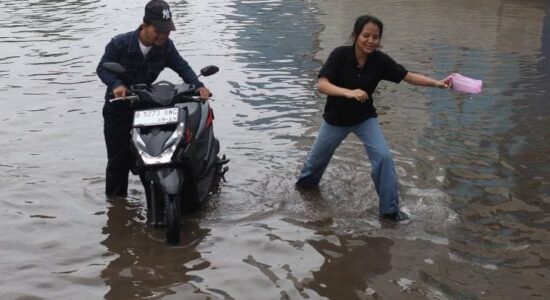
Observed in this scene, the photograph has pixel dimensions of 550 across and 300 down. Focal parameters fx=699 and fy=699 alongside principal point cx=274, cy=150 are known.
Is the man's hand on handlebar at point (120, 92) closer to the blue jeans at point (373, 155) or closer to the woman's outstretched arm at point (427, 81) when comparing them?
the blue jeans at point (373, 155)

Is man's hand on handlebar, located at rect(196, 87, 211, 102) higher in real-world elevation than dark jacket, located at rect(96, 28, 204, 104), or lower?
lower

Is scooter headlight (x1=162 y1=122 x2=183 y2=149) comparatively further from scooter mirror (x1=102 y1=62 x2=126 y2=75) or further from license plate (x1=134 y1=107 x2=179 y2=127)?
scooter mirror (x1=102 y1=62 x2=126 y2=75)

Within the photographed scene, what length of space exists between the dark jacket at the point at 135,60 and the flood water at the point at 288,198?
1163mm

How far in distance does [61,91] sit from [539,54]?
920 centimetres

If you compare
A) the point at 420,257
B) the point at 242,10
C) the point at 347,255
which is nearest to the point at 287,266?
the point at 347,255

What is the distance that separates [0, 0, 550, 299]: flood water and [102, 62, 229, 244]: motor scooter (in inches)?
9.4

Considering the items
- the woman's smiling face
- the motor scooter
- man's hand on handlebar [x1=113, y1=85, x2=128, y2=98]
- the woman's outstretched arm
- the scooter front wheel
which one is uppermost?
the woman's smiling face

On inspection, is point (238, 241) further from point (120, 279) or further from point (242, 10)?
point (242, 10)

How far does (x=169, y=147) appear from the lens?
17.2ft

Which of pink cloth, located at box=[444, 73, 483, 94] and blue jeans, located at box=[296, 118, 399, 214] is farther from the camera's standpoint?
blue jeans, located at box=[296, 118, 399, 214]

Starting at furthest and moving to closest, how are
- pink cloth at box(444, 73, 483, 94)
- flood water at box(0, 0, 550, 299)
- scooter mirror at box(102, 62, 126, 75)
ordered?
1. pink cloth at box(444, 73, 483, 94)
2. scooter mirror at box(102, 62, 126, 75)
3. flood water at box(0, 0, 550, 299)

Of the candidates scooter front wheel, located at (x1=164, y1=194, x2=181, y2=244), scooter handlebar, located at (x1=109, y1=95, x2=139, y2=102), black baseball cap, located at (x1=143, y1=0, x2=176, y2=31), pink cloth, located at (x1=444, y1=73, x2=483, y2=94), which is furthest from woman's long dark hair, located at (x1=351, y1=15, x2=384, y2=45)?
scooter front wheel, located at (x1=164, y1=194, x2=181, y2=244)

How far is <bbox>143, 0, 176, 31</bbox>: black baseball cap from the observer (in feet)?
17.9

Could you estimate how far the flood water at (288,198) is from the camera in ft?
15.6
